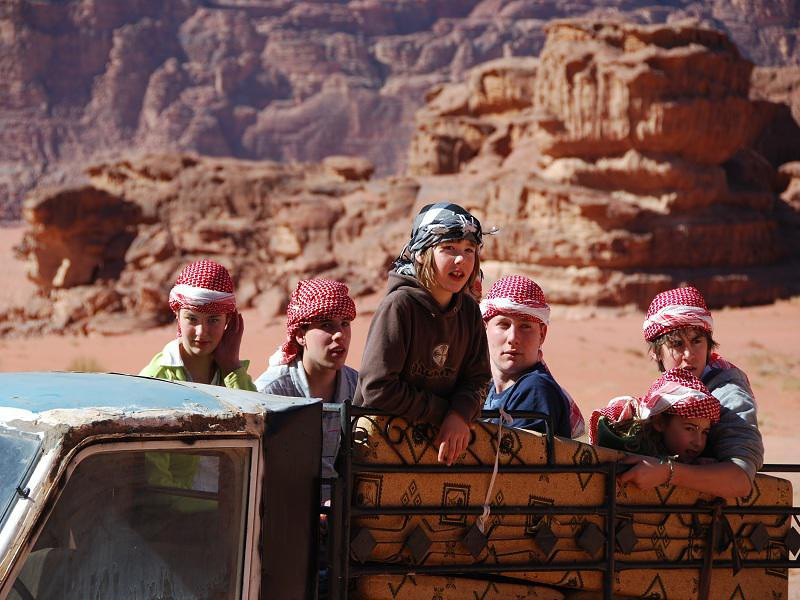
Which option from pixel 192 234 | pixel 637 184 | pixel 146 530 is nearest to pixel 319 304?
pixel 146 530

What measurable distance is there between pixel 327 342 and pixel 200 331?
0.51 meters

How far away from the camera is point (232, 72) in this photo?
86562 millimetres

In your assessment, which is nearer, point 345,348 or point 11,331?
point 345,348

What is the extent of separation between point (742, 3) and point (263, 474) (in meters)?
96.1

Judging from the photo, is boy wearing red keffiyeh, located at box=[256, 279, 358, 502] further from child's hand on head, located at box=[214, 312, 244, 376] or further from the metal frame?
the metal frame

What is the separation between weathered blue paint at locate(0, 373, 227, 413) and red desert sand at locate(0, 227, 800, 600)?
8489 mm

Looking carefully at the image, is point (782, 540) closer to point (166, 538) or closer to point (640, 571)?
point (640, 571)

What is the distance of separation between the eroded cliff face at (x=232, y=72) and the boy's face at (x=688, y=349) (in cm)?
7698

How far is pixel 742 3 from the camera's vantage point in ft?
294

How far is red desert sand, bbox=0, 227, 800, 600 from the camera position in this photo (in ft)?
50.0

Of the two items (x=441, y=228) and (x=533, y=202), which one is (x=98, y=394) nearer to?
(x=441, y=228)

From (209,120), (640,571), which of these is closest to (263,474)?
(640,571)

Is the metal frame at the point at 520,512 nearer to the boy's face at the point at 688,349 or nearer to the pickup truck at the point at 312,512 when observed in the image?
the pickup truck at the point at 312,512

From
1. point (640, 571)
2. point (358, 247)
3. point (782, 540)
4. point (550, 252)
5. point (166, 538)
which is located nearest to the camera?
point (166, 538)
